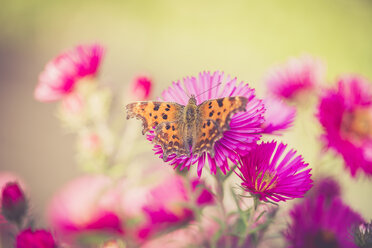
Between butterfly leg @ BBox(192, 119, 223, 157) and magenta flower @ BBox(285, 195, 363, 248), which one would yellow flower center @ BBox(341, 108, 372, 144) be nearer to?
magenta flower @ BBox(285, 195, 363, 248)

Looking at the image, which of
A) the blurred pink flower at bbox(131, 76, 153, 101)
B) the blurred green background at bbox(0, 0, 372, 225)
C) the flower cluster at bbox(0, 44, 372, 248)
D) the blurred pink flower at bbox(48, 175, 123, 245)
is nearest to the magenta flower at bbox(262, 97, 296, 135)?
the flower cluster at bbox(0, 44, 372, 248)

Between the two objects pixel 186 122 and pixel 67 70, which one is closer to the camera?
pixel 186 122

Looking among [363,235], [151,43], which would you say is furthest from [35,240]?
[151,43]

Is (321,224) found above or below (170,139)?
below

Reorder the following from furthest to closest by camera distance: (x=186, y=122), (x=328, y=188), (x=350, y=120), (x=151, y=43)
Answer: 1. (x=151, y=43)
2. (x=350, y=120)
3. (x=328, y=188)
4. (x=186, y=122)

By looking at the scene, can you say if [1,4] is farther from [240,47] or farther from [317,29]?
[317,29]

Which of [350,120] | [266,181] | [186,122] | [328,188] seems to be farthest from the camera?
[350,120]

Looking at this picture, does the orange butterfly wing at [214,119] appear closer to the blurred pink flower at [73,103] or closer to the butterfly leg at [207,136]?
the butterfly leg at [207,136]

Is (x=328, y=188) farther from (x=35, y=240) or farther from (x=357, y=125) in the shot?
(x=35, y=240)
